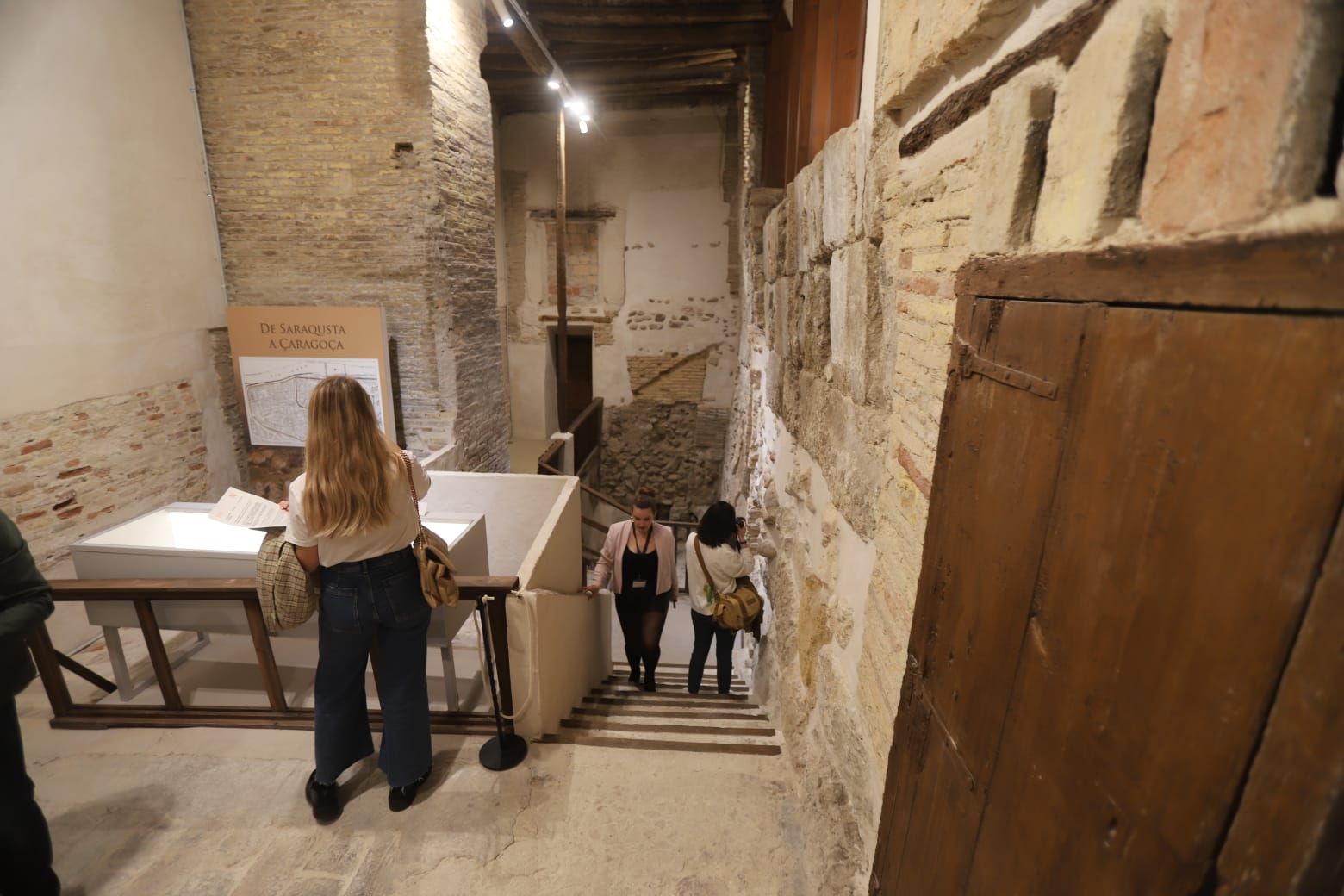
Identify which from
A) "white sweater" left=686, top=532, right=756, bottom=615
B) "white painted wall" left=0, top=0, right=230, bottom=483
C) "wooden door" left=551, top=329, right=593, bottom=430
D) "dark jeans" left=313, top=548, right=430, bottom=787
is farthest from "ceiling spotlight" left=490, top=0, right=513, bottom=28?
"wooden door" left=551, top=329, right=593, bottom=430

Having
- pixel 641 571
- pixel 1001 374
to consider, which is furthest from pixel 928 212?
pixel 641 571

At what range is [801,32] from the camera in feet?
13.1

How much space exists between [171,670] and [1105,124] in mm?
3673

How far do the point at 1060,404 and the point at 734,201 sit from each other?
391 inches

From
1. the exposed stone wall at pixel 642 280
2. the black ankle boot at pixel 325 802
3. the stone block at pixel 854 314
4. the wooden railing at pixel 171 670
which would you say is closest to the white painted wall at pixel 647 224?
the exposed stone wall at pixel 642 280

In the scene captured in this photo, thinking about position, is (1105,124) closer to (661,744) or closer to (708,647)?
(661,744)

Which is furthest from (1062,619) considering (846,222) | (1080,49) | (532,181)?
(532,181)

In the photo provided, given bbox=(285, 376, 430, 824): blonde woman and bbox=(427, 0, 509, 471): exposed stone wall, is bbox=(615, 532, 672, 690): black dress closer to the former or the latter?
bbox=(285, 376, 430, 824): blonde woman

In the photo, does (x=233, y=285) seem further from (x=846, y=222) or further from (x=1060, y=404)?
(x=1060, y=404)

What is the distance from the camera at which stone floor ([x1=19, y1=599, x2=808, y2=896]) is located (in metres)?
2.11

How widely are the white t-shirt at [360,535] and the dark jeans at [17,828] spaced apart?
2.76ft

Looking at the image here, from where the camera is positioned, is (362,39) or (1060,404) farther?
(362,39)

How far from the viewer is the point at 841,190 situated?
2.19m

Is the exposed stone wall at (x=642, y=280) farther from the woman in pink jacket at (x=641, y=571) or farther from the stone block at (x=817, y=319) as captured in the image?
the stone block at (x=817, y=319)
